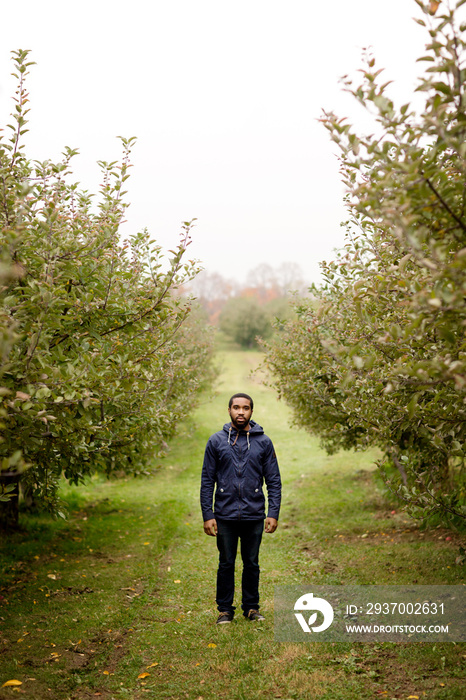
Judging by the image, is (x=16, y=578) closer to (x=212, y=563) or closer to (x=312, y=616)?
(x=212, y=563)

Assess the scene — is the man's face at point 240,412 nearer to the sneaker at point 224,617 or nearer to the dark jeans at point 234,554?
the dark jeans at point 234,554

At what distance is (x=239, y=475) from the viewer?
656 cm

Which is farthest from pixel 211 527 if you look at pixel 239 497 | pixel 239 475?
pixel 239 475

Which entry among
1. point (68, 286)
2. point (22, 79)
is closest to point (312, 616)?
point (68, 286)

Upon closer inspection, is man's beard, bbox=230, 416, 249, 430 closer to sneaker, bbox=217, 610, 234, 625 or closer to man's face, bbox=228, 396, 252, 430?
man's face, bbox=228, 396, 252, 430

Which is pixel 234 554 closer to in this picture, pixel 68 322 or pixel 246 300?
pixel 68 322

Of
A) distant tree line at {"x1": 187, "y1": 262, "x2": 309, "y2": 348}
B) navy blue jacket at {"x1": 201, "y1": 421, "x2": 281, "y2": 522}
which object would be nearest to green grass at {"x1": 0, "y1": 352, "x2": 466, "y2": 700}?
navy blue jacket at {"x1": 201, "y1": 421, "x2": 281, "y2": 522}

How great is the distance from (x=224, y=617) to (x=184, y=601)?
4.56ft

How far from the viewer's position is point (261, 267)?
119312 mm

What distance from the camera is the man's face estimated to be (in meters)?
6.62

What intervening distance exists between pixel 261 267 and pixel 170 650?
11511 cm

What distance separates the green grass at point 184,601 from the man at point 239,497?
0.49 meters

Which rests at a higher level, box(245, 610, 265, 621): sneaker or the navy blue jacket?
the navy blue jacket

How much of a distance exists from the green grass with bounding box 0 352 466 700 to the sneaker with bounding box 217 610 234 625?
0.50 ft
